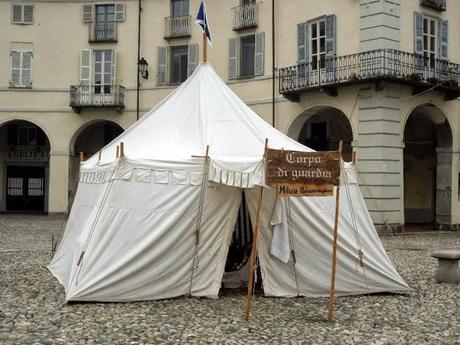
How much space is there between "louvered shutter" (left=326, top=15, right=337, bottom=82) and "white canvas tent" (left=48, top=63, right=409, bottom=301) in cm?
1130

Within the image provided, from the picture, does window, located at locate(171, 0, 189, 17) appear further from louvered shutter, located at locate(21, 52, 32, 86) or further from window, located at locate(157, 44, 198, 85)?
louvered shutter, located at locate(21, 52, 32, 86)

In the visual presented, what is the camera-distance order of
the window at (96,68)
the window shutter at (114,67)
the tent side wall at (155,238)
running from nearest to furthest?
1. the tent side wall at (155,238)
2. the window shutter at (114,67)
3. the window at (96,68)

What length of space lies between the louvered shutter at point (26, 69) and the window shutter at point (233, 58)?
9454 millimetres

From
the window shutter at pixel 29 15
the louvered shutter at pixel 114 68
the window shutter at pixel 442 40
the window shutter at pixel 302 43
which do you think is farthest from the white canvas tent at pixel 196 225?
the window shutter at pixel 29 15

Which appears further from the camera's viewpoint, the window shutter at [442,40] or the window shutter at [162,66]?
the window shutter at [162,66]

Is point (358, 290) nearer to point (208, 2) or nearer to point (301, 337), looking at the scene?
point (301, 337)

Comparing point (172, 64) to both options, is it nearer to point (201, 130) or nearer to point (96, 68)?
point (96, 68)

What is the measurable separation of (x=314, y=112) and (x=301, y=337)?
16150 mm

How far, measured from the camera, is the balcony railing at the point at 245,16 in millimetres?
23953

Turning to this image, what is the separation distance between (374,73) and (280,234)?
11.9 metres

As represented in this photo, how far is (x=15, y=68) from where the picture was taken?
27.5 meters

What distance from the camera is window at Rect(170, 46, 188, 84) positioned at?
26.6 metres

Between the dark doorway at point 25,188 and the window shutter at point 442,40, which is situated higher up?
the window shutter at point 442,40

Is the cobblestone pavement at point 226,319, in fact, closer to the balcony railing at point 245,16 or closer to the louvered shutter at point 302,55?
the louvered shutter at point 302,55
